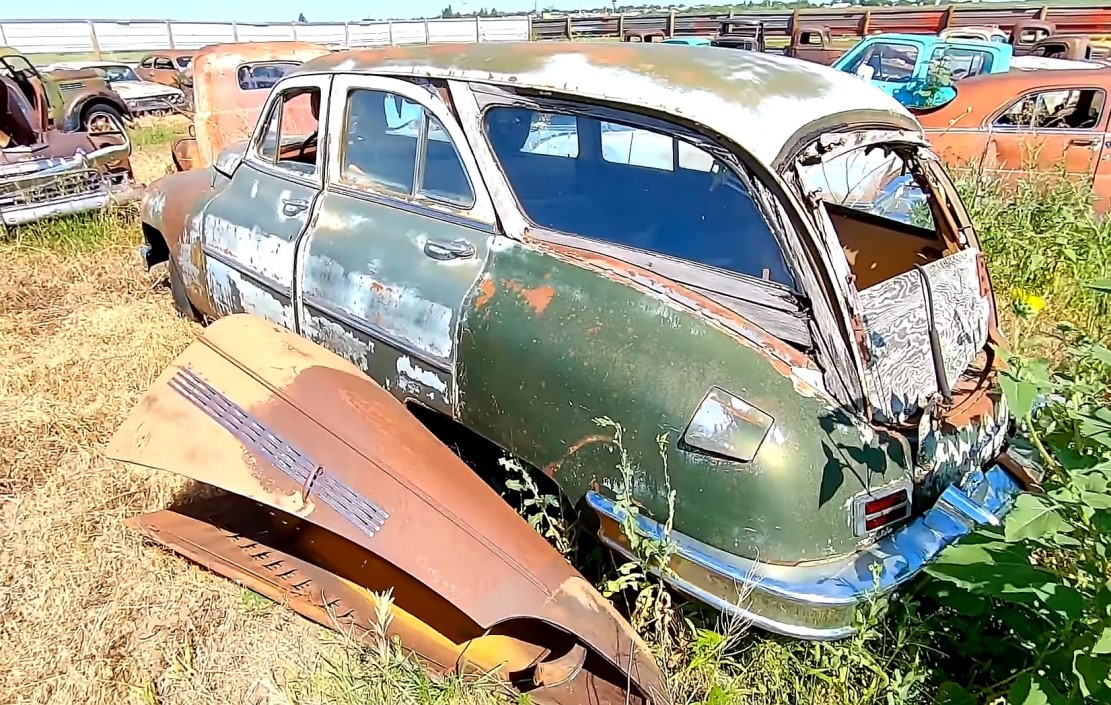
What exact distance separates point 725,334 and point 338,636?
1641 millimetres

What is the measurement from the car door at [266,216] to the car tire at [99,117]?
957 cm

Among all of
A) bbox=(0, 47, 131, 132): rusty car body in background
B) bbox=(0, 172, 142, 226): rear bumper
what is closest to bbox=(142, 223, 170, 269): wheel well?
bbox=(0, 172, 142, 226): rear bumper

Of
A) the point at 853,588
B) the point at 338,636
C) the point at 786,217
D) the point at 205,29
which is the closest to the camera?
the point at 853,588

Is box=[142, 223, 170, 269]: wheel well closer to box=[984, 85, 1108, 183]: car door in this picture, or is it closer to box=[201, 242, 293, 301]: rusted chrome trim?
box=[201, 242, 293, 301]: rusted chrome trim

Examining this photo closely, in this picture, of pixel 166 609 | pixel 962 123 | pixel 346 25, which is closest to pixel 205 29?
pixel 346 25

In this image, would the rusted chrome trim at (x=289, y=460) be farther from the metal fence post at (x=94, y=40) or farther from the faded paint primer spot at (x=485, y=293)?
the metal fence post at (x=94, y=40)

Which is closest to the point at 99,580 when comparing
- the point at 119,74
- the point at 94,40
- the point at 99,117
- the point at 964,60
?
the point at 964,60

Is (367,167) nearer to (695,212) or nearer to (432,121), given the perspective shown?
(432,121)

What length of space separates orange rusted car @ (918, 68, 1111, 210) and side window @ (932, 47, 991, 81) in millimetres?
2057

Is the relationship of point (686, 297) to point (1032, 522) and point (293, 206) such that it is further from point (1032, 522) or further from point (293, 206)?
point (293, 206)

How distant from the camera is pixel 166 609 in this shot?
272cm

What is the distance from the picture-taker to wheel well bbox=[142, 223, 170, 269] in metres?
4.84

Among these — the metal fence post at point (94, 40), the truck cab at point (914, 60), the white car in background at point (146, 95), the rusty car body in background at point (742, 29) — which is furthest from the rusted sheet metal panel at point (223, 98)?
the metal fence post at point (94, 40)

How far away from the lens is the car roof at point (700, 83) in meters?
2.28
